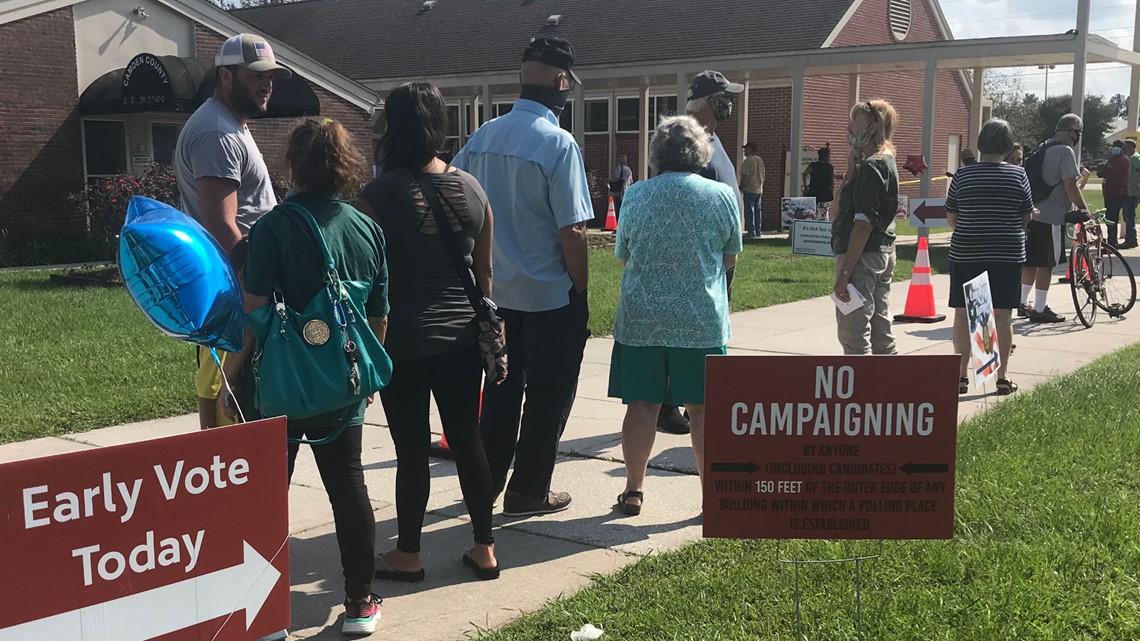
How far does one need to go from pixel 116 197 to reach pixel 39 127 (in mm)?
3784

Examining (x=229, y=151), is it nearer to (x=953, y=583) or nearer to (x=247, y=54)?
(x=247, y=54)

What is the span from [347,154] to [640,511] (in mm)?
2295

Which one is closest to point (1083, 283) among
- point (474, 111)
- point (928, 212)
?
point (928, 212)

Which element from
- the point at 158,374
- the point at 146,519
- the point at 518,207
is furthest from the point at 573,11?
the point at 146,519

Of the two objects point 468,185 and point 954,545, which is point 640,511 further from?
point 468,185

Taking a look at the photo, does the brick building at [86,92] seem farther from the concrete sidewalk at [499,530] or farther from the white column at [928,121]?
the white column at [928,121]

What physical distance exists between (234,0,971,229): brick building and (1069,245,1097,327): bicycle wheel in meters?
11.3

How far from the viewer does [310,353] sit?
3.48m

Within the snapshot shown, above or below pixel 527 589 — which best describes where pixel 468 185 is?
above

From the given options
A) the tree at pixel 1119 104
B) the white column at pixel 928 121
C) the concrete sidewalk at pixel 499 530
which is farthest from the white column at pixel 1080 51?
the tree at pixel 1119 104

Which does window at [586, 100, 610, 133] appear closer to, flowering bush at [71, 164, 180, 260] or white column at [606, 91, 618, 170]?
white column at [606, 91, 618, 170]

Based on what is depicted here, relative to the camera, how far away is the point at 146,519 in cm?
231

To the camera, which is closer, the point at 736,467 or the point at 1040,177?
the point at 736,467

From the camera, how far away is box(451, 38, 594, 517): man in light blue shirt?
15.4 ft
